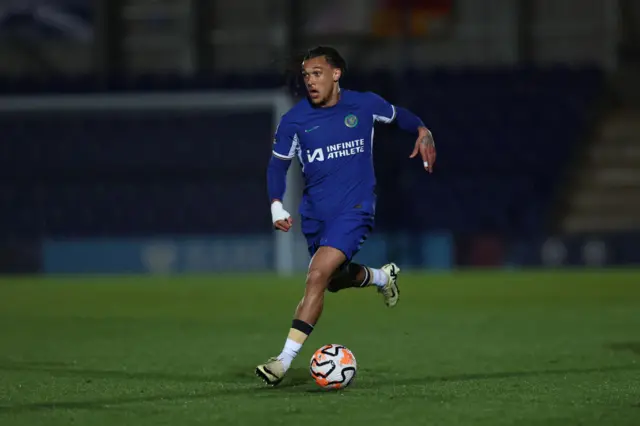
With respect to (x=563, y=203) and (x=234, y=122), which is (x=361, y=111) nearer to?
(x=563, y=203)

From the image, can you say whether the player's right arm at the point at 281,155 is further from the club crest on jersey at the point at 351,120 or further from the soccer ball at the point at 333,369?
the soccer ball at the point at 333,369

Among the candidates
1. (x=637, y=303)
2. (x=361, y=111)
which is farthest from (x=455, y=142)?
(x=361, y=111)

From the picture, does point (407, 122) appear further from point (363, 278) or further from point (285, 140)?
point (363, 278)

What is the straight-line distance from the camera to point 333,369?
6.61 meters

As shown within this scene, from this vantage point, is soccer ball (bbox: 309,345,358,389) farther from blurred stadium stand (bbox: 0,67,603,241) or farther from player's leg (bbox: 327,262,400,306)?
blurred stadium stand (bbox: 0,67,603,241)

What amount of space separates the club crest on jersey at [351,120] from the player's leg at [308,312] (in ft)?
2.35

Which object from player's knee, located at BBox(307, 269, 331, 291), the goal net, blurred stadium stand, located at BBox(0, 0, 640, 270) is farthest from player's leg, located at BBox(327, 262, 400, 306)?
blurred stadium stand, located at BBox(0, 0, 640, 270)

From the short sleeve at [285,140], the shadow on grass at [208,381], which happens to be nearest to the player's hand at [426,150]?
the short sleeve at [285,140]

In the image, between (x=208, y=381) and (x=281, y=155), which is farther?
(x=281, y=155)

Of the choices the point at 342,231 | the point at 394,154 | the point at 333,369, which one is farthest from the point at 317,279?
the point at 394,154

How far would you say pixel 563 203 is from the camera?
77.6ft

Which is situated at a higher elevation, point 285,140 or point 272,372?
point 285,140

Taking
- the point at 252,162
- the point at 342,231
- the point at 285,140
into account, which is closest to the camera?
the point at 342,231

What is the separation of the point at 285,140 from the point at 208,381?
1.40 meters
